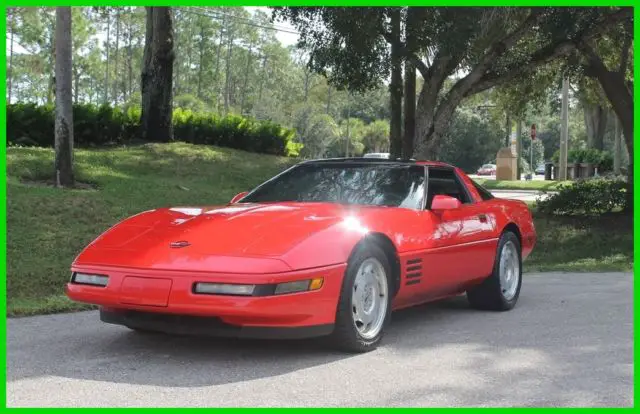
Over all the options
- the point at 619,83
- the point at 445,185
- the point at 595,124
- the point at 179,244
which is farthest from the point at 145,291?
the point at 595,124

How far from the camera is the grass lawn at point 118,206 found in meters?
9.33

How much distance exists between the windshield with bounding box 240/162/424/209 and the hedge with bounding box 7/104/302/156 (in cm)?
1301

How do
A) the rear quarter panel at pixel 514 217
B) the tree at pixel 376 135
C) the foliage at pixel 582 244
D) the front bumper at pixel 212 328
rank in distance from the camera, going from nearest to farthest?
1. the front bumper at pixel 212 328
2. the rear quarter panel at pixel 514 217
3. the foliage at pixel 582 244
4. the tree at pixel 376 135

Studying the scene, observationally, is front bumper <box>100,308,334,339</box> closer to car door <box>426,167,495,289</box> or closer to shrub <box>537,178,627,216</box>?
car door <box>426,167,495,289</box>

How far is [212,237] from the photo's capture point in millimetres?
5258

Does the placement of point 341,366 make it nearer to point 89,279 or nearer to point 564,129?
point 89,279

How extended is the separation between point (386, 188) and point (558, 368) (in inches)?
84.5

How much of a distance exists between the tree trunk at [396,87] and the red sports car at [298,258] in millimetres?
9014

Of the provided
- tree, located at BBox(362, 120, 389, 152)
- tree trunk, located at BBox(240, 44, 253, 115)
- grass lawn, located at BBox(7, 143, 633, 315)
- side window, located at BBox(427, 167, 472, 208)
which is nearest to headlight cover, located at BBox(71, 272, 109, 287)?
grass lawn, located at BBox(7, 143, 633, 315)

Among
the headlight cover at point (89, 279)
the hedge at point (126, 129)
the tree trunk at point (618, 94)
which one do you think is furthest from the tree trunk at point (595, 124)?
the headlight cover at point (89, 279)

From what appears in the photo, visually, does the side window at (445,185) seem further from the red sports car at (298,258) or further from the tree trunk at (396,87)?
the tree trunk at (396,87)

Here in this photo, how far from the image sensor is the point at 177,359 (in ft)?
16.8

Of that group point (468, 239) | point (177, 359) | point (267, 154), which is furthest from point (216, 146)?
point (177, 359)

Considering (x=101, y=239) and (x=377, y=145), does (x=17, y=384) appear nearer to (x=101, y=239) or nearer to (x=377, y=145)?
(x=101, y=239)
